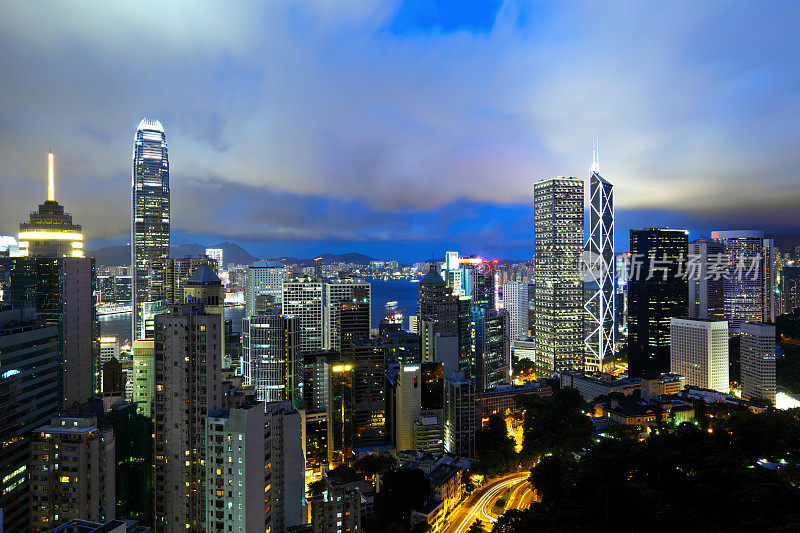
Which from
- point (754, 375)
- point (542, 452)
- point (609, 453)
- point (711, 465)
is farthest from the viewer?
point (754, 375)

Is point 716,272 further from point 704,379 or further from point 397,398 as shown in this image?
point 397,398

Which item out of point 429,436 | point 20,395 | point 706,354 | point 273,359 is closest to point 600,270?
point 706,354

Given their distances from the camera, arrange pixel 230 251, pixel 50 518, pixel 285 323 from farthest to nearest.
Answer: pixel 230 251
pixel 285 323
pixel 50 518

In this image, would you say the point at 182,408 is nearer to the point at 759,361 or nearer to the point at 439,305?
the point at 439,305

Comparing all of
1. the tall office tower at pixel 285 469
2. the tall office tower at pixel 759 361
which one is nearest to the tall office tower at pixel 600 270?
the tall office tower at pixel 759 361

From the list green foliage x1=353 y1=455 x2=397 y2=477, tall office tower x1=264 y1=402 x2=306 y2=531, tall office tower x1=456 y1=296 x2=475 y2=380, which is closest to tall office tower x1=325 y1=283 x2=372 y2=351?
tall office tower x1=456 y1=296 x2=475 y2=380

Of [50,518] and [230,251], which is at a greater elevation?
[230,251]

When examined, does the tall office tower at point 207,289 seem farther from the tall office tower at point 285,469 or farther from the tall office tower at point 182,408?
the tall office tower at point 182,408

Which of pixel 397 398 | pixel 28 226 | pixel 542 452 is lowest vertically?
pixel 542 452

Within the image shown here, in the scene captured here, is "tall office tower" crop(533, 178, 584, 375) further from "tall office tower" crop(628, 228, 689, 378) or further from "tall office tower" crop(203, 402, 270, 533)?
"tall office tower" crop(203, 402, 270, 533)

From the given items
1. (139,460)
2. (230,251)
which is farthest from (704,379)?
(230,251)
